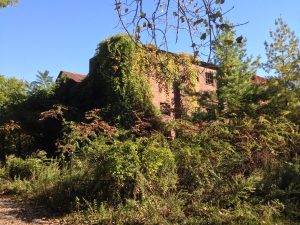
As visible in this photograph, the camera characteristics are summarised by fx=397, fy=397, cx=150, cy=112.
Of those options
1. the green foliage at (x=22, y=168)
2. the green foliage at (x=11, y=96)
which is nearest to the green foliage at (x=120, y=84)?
the green foliage at (x=11, y=96)

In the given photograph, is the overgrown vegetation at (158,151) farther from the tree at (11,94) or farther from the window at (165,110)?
the window at (165,110)

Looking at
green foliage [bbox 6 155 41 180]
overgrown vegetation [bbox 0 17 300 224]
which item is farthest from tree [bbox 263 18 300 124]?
green foliage [bbox 6 155 41 180]

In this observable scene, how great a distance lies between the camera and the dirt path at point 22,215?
9.72 meters


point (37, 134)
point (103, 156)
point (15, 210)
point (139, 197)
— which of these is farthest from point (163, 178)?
point (37, 134)

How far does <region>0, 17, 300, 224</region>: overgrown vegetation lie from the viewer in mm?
9555

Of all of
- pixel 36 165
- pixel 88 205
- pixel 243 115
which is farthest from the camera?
pixel 243 115

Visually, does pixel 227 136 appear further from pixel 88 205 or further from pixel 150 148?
pixel 88 205

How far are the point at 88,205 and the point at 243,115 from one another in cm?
958

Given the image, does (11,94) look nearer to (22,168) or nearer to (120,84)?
(120,84)

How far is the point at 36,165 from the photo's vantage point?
14.1 metres

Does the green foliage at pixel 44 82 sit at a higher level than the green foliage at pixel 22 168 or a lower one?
higher

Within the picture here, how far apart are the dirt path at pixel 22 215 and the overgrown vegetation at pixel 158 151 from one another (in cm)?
44

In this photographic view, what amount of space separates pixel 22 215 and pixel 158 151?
396 centimetres

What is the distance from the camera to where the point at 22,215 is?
406 inches
